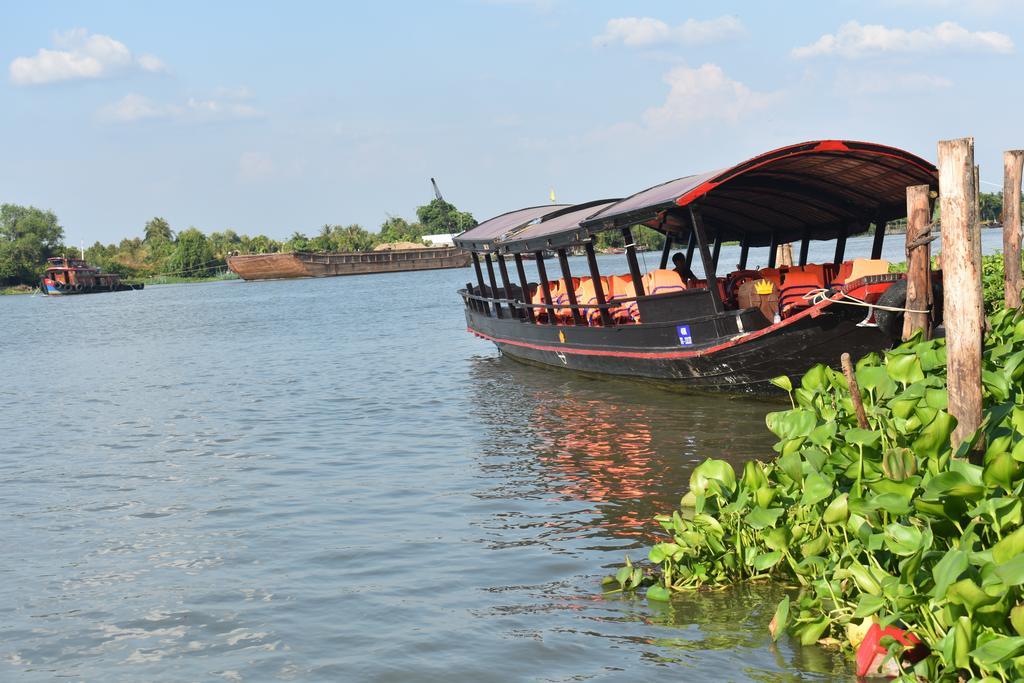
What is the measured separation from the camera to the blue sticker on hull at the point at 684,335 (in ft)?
41.6

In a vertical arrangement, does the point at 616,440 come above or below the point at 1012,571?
below

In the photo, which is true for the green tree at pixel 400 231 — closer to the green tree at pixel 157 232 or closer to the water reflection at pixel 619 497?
the green tree at pixel 157 232

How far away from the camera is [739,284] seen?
1364 cm

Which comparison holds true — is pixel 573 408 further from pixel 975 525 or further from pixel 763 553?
pixel 975 525

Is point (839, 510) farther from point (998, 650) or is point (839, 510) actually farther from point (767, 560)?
point (998, 650)

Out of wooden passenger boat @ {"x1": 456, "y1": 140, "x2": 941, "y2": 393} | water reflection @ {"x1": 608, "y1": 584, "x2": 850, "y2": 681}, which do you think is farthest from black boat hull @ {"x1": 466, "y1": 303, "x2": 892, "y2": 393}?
water reflection @ {"x1": 608, "y1": 584, "x2": 850, "y2": 681}

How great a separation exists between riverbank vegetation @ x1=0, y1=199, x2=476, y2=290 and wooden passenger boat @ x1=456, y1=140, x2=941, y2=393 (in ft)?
327

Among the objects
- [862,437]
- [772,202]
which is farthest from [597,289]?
[862,437]

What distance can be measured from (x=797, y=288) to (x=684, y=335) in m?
1.48

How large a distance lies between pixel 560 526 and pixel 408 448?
4.29 m

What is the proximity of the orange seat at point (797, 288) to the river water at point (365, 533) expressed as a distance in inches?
Result: 50.7

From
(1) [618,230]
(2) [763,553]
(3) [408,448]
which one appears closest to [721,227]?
(1) [618,230]

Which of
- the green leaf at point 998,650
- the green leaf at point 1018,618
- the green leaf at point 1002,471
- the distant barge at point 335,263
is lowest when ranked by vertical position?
the green leaf at point 998,650

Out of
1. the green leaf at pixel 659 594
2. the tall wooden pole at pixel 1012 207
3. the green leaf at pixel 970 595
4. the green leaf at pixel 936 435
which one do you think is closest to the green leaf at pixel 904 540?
the green leaf at pixel 970 595
